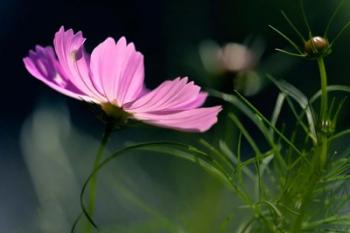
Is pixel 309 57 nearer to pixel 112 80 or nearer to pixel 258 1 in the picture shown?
pixel 112 80

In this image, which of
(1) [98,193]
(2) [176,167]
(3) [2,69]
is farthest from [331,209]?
(3) [2,69]

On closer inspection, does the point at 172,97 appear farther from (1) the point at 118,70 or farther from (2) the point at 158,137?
(2) the point at 158,137

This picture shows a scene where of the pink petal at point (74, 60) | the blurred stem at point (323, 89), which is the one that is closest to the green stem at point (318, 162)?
the blurred stem at point (323, 89)

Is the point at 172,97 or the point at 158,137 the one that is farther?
the point at 158,137

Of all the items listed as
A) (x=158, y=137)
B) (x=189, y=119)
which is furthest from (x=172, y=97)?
(x=158, y=137)

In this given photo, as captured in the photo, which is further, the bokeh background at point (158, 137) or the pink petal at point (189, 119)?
the bokeh background at point (158, 137)

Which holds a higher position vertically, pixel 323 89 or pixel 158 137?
pixel 323 89

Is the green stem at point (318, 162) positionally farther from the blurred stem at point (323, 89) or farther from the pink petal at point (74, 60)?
the pink petal at point (74, 60)
